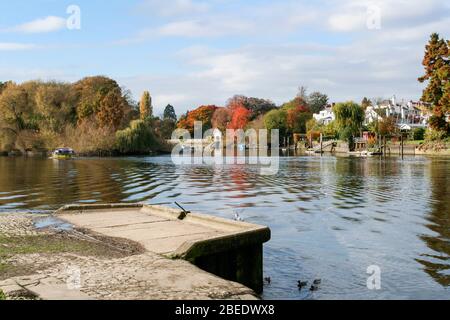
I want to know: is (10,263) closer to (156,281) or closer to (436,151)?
Answer: (156,281)

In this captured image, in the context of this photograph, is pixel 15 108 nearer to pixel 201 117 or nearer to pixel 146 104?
pixel 146 104

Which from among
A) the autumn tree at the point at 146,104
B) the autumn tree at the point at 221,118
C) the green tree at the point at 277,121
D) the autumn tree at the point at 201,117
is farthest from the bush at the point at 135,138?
the autumn tree at the point at 201,117

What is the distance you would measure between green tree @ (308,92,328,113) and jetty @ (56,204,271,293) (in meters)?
151

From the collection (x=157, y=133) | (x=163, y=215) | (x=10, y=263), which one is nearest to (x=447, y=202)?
(x=163, y=215)

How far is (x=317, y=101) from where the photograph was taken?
6447 inches

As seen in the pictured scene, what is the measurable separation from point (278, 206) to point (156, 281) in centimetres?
1355

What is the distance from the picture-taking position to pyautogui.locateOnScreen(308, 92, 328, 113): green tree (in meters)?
162

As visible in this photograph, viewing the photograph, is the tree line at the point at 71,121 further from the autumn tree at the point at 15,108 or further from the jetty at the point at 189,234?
the jetty at the point at 189,234

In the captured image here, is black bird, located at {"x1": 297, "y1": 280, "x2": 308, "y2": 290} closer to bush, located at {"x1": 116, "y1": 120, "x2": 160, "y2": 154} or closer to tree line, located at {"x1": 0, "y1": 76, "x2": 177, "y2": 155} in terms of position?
tree line, located at {"x1": 0, "y1": 76, "x2": 177, "y2": 155}

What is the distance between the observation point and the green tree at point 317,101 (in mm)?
161875

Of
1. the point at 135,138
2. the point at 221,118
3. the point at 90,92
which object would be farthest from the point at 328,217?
the point at 221,118

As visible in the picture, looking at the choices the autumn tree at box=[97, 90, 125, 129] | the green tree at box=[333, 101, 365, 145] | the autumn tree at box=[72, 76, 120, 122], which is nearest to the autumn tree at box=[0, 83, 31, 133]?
the autumn tree at box=[72, 76, 120, 122]

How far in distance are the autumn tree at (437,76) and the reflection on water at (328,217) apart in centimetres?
3561
